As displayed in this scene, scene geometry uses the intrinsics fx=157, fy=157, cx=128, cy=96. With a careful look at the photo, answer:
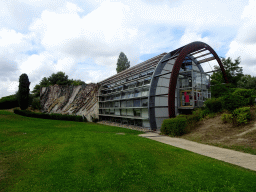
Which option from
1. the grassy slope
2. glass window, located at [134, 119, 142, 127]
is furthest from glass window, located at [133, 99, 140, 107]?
the grassy slope

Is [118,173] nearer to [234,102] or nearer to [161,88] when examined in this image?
[234,102]

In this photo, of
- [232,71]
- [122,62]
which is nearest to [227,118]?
[232,71]

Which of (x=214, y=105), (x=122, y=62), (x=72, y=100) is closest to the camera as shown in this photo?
(x=214, y=105)

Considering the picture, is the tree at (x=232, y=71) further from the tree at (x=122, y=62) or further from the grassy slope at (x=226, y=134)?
the tree at (x=122, y=62)

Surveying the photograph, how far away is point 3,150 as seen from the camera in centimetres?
932

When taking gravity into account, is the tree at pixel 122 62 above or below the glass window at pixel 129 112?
above

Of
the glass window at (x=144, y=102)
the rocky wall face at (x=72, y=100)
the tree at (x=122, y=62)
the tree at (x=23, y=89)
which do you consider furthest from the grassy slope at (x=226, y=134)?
the tree at (x=122, y=62)

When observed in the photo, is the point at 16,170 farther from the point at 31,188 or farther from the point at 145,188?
the point at 145,188

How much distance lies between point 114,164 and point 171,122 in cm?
1085

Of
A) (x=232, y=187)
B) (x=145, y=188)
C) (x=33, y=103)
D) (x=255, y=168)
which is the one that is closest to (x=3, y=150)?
(x=145, y=188)

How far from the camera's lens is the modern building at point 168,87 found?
20306mm

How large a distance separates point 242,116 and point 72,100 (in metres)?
36.9

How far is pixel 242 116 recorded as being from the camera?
1255 cm

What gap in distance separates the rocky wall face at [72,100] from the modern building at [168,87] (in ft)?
41.3
